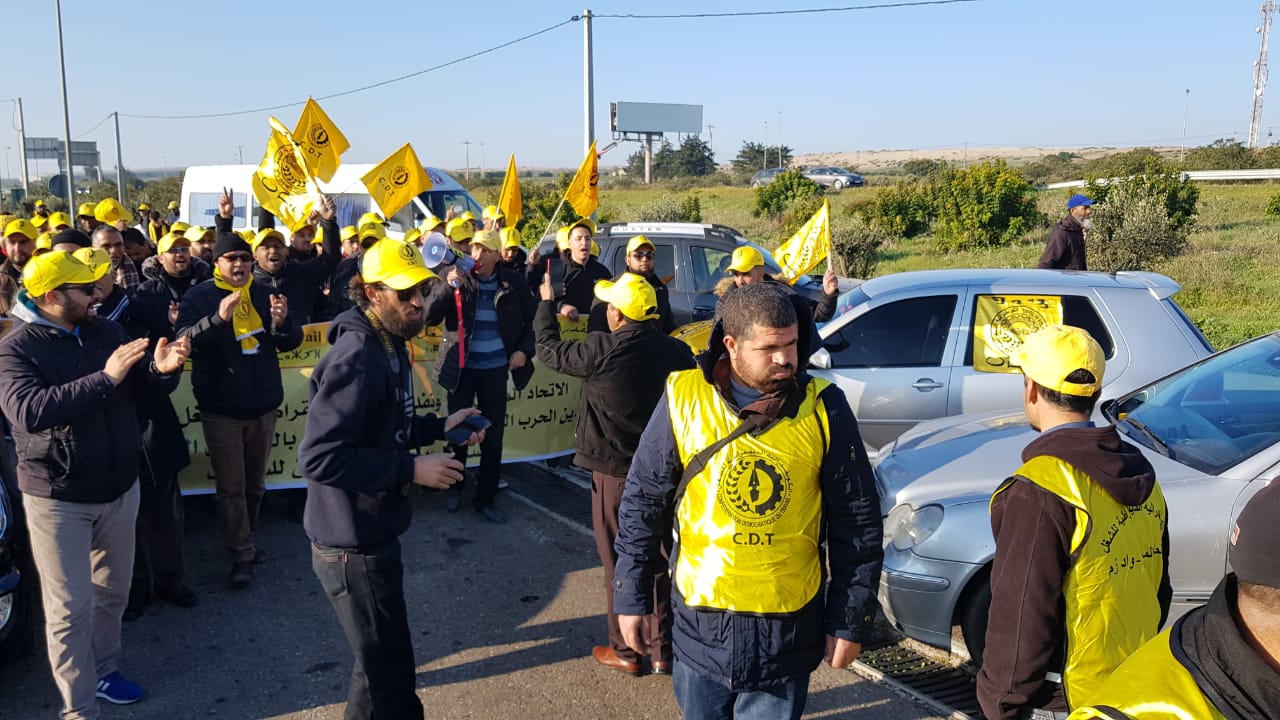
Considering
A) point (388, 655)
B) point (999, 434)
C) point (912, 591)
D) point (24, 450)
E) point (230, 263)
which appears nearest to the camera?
point (388, 655)

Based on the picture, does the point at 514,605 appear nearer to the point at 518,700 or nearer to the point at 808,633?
the point at 518,700

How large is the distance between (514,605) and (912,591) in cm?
226

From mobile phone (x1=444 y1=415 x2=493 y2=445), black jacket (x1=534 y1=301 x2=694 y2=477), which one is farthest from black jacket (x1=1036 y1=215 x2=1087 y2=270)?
mobile phone (x1=444 y1=415 x2=493 y2=445)

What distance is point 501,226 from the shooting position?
9.57m

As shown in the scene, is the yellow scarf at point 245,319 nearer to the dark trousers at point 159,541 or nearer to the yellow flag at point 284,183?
the dark trousers at point 159,541

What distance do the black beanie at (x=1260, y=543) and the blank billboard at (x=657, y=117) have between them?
88.7 meters

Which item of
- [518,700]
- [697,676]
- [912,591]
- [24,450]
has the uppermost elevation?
[24,450]

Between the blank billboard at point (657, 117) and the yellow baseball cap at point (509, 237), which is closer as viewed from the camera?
the yellow baseball cap at point (509, 237)

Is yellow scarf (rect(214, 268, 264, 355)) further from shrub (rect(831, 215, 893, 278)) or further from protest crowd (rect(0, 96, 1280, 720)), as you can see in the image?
shrub (rect(831, 215, 893, 278))

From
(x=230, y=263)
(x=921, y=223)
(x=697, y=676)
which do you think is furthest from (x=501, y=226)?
(x=921, y=223)

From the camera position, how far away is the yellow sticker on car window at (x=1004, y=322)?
6.29 meters

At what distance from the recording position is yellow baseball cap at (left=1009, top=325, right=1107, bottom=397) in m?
2.61

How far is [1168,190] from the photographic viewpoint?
21.3m

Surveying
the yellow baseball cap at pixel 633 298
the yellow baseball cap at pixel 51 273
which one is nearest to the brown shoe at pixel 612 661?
the yellow baseball cap at pixel 633 298
